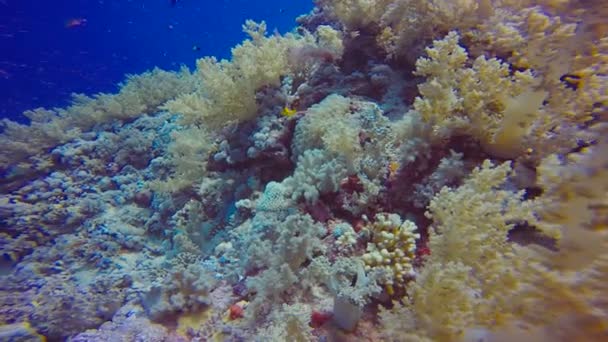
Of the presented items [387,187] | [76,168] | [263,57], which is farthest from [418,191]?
[76,168]

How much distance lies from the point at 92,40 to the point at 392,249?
3589 inches

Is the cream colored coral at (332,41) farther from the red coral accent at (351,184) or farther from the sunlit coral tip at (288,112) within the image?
the red coral accent at (351,184)

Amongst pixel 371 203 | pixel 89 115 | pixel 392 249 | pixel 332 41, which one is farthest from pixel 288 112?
pixel 89 115

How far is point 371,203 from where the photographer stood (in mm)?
3623

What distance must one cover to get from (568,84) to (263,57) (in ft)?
13.1

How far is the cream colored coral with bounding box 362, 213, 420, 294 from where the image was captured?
2.87 metres

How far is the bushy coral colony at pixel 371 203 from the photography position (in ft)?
6.33

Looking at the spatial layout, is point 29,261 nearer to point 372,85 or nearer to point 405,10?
point 372,85

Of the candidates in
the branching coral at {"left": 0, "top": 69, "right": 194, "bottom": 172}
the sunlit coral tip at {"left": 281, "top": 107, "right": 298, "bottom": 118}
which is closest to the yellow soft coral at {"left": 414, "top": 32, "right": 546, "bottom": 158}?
the sunlit coral tip at {"left": 281, "top": 107, "right": 298, "bottom": 118}

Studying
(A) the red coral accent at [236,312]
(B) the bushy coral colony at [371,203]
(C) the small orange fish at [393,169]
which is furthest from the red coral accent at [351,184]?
(A) the red coral accent at [236,312]

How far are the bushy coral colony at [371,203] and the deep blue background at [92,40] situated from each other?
24.7m

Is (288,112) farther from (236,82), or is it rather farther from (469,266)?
(469,266)

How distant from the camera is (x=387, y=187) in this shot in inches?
145

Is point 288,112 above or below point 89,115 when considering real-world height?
below
